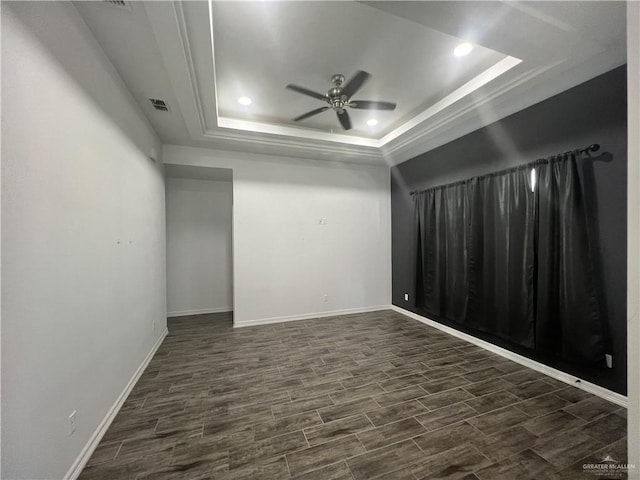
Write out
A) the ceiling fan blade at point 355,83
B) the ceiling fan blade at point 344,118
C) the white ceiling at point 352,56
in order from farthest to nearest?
the ceiling fan blade at point 344,118
the ceiling fan blade at point 355,83
the white ceiling at point 352,56

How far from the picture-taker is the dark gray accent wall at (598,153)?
201cm

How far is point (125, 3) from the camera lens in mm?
1442

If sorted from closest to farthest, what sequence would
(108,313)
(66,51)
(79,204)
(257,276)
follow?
(66,51), (79,204), (108,313), (257,276)

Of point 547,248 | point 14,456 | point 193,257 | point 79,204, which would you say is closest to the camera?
point 14,456

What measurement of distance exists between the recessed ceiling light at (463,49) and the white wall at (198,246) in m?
4.23

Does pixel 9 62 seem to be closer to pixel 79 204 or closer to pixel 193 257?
pixel 79 204

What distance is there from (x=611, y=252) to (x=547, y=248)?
0.42 metres

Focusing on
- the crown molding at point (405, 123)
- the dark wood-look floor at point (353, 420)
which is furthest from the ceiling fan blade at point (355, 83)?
the dark wood-look floor at point (353, 420)

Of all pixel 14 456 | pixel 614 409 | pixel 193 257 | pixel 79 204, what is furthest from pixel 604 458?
pixel 193 257

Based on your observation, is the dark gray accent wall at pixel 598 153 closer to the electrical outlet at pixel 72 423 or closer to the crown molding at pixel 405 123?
the crown molding at pixel 405 123

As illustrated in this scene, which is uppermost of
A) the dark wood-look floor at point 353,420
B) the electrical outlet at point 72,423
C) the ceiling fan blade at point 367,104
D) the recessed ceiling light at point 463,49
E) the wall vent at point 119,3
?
the recessed ceiling light at point 463,49

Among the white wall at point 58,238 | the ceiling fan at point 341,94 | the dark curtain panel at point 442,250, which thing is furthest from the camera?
the dark curtain panel at point 442,250

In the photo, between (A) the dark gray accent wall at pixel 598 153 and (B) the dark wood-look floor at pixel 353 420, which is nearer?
(B) the dark wood-look floor at pixel 353 420

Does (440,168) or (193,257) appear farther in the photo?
(193,257)
